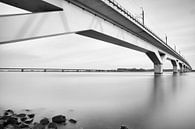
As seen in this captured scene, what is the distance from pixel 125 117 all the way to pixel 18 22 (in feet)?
20.9

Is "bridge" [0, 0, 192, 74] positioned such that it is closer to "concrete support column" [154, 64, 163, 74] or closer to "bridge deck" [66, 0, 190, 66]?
"bridge deck" [66, 0, 190, 66]

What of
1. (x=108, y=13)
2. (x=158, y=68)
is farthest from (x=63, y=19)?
(x=158, y=68)

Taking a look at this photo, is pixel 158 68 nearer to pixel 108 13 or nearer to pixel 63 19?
pixel 108 13

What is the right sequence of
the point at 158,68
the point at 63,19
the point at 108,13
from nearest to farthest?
the point at 63,19
the point at 108,13
the point at 158,68

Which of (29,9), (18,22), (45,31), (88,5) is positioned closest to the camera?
(18,22)

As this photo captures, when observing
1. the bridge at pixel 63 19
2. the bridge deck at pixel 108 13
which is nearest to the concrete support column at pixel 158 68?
the bridge deck at pixel 108 13

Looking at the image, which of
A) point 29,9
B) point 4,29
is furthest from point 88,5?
point 4,29

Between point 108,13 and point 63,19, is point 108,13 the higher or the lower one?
the higher one

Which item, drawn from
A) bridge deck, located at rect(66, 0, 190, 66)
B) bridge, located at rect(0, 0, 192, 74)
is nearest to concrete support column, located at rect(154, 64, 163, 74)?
bridge deck, located at rect(66, 0, 190, 66)

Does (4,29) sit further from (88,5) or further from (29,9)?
(88,5)

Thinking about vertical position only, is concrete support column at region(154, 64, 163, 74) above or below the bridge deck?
below

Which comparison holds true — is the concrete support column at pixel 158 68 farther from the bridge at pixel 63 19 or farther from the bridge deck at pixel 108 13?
the bridge at pixel 63 19

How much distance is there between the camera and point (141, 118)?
533 centimetres

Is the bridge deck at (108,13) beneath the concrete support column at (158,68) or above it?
above
